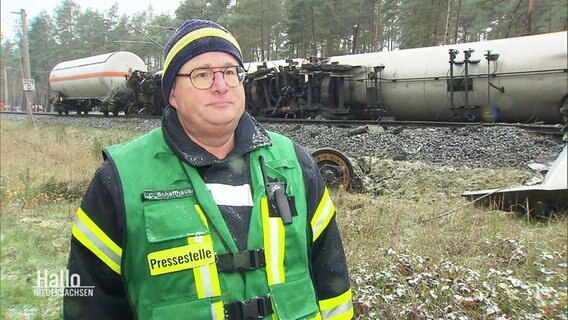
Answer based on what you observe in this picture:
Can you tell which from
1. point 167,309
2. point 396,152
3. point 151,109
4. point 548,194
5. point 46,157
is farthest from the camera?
point 151,109

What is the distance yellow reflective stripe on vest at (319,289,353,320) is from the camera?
186 cm

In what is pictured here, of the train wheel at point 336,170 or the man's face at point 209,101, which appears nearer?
the man's face at point 209,101

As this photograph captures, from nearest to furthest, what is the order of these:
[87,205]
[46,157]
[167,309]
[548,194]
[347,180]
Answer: [167,309], [87,205], [548,194], [347,180], [46,157]

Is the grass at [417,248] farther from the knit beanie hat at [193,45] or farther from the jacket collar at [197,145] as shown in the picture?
the knit beanie hat at [193,45]

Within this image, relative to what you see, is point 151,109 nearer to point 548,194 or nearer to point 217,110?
point 548,194

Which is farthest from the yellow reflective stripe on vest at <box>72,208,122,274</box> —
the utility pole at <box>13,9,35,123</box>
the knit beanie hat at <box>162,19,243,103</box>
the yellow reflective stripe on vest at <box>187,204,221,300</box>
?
the utility pole at <box>13,9,35,123</box>

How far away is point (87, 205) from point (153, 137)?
1.08ft

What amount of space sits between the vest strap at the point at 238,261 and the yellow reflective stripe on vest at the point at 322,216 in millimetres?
333

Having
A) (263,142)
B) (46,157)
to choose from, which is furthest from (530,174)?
(46,157)

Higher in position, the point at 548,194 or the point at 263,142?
the point at 263,142

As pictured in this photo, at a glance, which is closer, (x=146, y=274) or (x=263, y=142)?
(x=146, y=274)

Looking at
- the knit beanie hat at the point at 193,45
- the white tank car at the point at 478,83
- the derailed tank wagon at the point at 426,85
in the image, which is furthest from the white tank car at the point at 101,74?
the knit beanie hat at the point at 193,45

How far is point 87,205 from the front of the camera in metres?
1.63

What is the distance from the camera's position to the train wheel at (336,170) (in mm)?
7246
